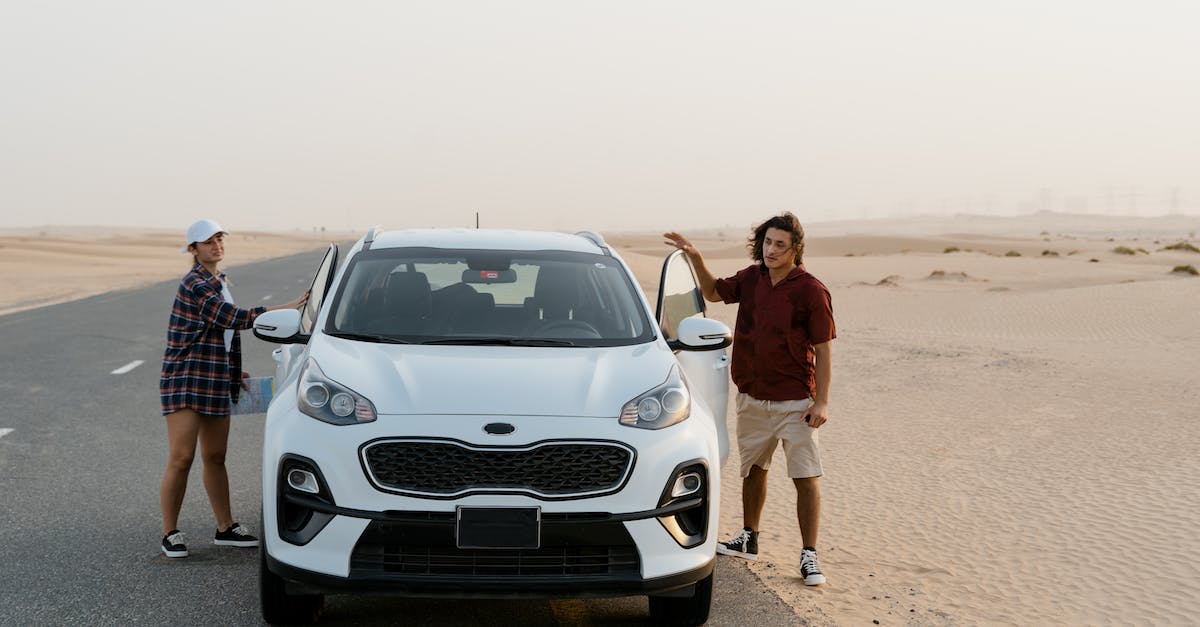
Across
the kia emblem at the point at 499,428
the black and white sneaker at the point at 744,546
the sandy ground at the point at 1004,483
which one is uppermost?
the kia emblem at the point at 499,428

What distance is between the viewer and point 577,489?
434cm

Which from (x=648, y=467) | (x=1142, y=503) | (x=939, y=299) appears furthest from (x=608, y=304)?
(x=939, y=299)

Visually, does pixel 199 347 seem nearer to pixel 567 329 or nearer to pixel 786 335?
pixel 567 329

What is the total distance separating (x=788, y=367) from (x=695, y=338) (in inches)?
27.0

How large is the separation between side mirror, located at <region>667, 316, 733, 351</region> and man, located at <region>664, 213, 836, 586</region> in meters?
0.48

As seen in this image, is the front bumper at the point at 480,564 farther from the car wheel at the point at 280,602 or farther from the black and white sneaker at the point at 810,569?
the black and white sneaker at the point at 810,569

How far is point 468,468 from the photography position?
168 inches

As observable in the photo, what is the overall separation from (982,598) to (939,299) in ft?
88.6

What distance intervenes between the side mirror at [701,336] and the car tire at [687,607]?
45.3 inches

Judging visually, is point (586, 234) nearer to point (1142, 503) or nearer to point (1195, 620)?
point (1195, 620)

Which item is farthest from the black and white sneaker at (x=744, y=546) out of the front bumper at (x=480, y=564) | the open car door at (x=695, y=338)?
the front bumper at (x=480, y=564)

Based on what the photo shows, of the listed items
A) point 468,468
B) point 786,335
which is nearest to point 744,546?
point 786,335

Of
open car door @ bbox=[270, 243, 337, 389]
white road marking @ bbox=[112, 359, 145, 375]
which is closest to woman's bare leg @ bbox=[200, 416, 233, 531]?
open car door @ bbox=[270, 243, 337, 389]

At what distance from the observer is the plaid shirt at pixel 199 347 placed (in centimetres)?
587
